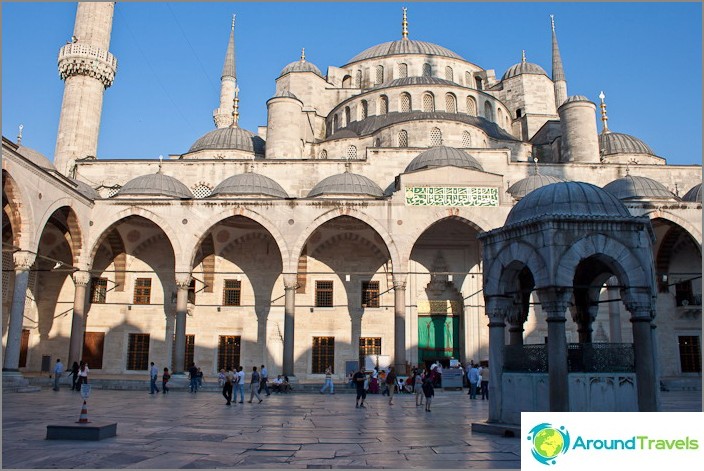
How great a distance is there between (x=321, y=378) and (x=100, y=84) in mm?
14133

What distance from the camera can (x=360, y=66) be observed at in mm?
30734

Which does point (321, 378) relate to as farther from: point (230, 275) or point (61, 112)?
point (61, 112)

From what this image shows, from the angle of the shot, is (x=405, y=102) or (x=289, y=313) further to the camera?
(x=405, y=102)

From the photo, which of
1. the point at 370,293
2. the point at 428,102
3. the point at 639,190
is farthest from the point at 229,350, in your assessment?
the point at 639,190

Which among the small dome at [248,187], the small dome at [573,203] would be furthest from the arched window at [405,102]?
the small dome at [573,203]

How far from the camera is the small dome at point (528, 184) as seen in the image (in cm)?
1959

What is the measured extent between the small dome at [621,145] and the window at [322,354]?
13.9 m

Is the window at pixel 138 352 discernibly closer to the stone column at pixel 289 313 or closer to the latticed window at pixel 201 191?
the latticed window at pixel 201 191

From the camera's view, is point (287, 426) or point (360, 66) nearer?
point (287, 426)

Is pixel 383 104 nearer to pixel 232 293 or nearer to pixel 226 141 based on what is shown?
pixel 226 141

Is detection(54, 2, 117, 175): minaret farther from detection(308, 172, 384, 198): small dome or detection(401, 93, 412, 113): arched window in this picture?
detection(401, 93, 412, 113): arched window

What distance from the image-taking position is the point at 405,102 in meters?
25.5

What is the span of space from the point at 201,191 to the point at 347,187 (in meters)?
6.39

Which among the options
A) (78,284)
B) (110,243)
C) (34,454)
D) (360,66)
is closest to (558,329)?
(34,454)
